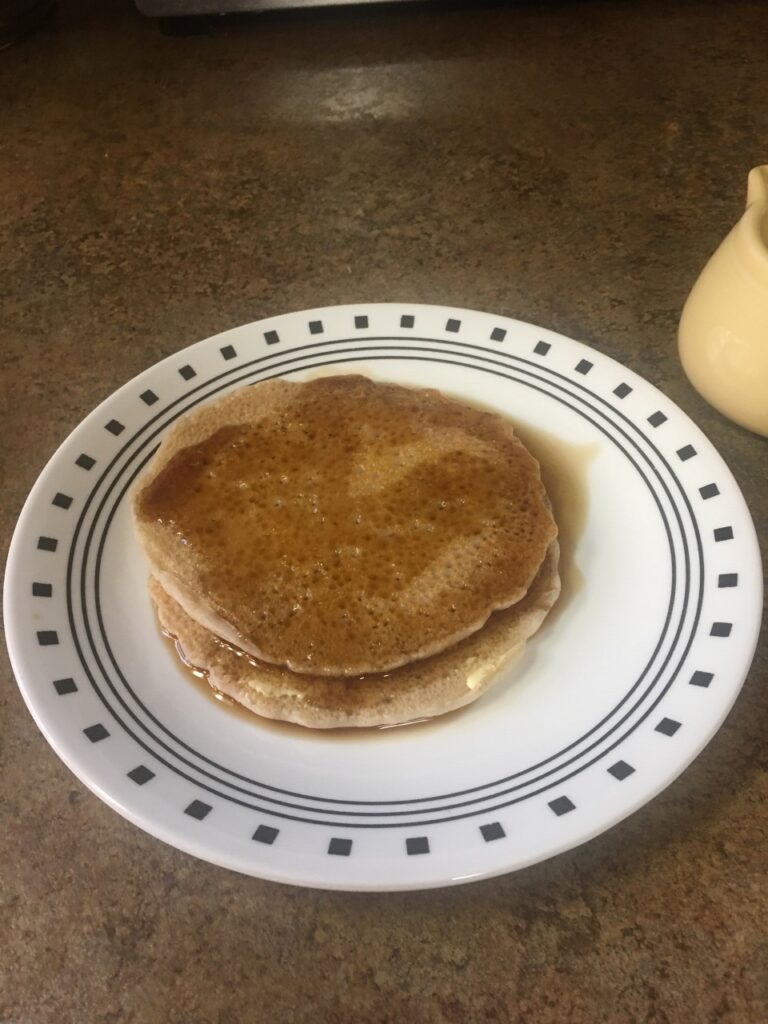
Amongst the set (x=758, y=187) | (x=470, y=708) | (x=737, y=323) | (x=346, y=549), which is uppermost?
(x=758, y=187)

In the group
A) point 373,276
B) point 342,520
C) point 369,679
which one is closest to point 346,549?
point 342,520

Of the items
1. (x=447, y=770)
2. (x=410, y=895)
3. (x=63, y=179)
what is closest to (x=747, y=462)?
(x=447, y=770)

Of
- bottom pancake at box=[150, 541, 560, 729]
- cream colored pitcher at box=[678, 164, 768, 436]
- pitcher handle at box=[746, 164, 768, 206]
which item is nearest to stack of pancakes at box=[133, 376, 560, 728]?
bottom pancake at box=[150, 541, 560, 729]

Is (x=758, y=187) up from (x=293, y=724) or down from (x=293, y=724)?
up

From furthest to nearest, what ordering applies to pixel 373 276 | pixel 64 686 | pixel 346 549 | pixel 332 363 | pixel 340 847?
pixel 373 276
pixel 332 363
pixel 346 549
pixel 64 686
pixel 340 847

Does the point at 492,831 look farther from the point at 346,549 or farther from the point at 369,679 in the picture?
the point at 346,549

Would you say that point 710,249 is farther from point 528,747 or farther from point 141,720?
point 141,720

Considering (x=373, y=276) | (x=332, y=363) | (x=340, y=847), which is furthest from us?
(x=373, y=276)
